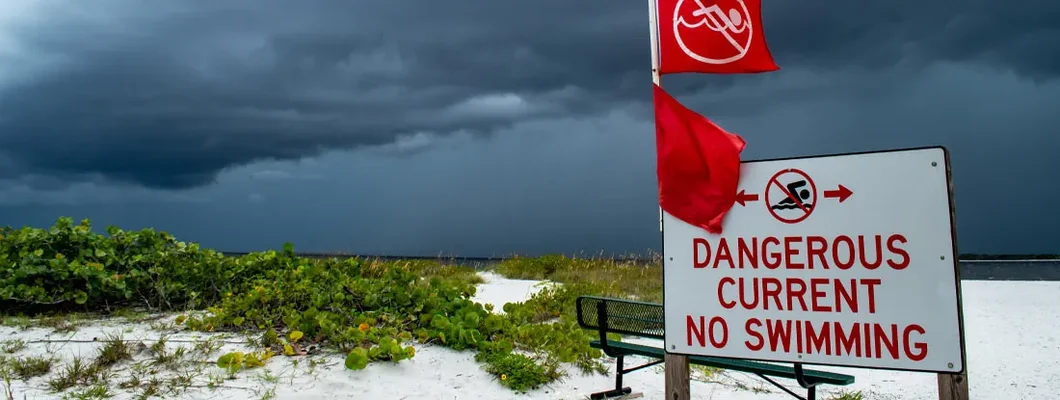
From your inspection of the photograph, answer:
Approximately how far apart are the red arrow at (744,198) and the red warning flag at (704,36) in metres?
0.83

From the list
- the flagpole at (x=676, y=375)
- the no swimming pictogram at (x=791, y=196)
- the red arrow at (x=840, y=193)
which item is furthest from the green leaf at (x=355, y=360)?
the red arrow at (x=840, y=193)

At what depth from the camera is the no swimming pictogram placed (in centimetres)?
369

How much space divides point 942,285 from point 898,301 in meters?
0.22

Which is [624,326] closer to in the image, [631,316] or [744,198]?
[631,316]

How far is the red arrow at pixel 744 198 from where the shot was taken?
376cm

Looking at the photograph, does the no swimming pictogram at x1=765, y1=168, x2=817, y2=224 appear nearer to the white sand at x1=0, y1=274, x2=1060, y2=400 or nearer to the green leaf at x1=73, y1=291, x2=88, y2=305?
the white sand at x1=0, y1=274, x2=1060, y2=400

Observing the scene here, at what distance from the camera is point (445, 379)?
5543 millimetres

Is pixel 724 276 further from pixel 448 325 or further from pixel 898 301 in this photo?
pixel 448 325

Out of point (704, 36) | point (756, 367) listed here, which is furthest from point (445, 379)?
point (704, 36)

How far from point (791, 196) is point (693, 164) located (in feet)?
1.81

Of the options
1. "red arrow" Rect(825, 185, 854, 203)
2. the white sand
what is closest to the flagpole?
"red arrow" Rect(825, 185, 854, 203)

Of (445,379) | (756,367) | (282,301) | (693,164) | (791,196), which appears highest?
(693,164)

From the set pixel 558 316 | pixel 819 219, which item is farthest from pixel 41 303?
pixel 819 219

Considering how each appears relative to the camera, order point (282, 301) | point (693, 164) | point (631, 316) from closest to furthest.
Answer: point (693, 164), point (631, 316), point (282, 301)
